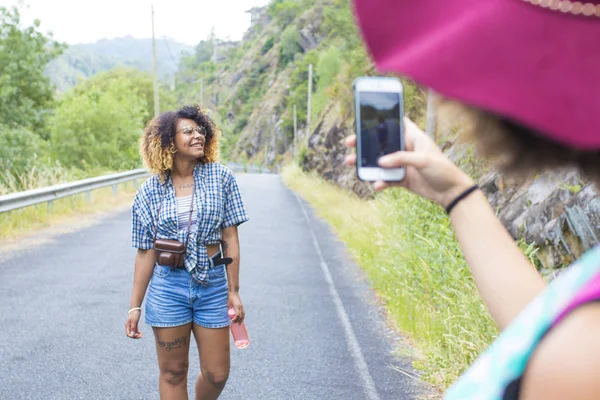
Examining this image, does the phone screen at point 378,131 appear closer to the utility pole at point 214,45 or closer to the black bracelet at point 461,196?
the black bracelet at point 461,196

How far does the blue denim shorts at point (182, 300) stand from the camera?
370 cm

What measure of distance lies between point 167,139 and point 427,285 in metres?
3.69

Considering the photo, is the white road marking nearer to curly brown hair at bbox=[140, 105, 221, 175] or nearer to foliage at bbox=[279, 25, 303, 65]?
curly brown hair at bbox=[140, 105, 221, 175]

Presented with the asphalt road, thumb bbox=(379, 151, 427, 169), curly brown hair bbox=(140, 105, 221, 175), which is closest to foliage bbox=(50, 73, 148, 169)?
the asphalt road

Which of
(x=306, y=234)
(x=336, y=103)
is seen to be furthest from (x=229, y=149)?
(x=306, y=234)

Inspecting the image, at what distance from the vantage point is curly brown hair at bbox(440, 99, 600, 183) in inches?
28.5

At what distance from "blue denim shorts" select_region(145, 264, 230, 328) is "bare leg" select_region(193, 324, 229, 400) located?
46 mm

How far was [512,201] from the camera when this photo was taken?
7.42 meters

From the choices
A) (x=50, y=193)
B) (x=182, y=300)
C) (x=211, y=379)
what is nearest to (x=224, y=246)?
(x=182, y=300)

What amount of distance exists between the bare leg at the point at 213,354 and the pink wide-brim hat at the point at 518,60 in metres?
3.27

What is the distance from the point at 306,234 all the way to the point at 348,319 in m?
7.09

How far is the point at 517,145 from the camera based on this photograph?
755 millimetres

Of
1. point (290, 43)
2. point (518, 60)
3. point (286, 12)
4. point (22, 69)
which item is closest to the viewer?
point (518, 60)

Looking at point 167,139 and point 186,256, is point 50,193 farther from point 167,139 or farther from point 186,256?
point 186,256
